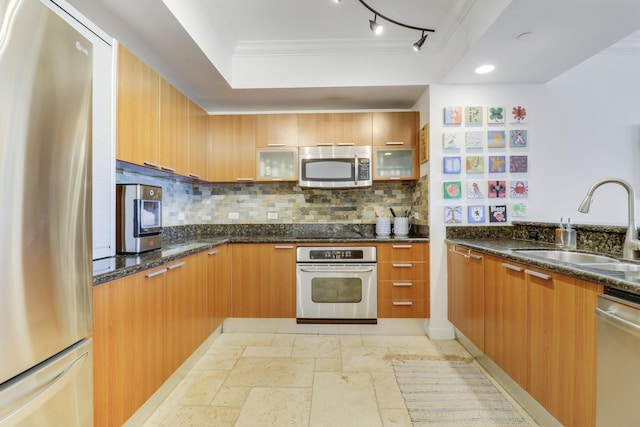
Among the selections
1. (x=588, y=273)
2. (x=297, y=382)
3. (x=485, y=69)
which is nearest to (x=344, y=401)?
(x=297, y=382)

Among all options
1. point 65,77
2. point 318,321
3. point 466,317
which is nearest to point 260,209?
point 318,321

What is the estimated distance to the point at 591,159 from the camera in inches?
109

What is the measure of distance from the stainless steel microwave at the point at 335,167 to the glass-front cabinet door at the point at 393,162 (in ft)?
0.34

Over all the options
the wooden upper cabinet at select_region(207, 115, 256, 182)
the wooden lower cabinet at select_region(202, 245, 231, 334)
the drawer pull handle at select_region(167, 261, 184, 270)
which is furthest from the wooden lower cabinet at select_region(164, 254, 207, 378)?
the wooden upper cabinet at select_region(207, 115, 256, 182)

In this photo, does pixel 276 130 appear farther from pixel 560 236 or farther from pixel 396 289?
pixel 560 236

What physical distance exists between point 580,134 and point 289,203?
2873 millimetres

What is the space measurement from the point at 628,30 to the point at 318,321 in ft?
10.1

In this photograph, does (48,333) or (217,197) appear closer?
(48,333)

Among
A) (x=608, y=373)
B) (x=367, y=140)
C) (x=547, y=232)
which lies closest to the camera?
(x=608, y=373)

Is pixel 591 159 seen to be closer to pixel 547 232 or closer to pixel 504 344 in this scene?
pixel 547 232

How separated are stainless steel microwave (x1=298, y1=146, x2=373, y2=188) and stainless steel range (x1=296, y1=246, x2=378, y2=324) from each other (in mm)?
694

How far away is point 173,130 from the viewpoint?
8.18ft

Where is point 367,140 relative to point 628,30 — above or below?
below

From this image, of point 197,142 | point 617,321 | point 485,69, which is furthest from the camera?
point 197,142
